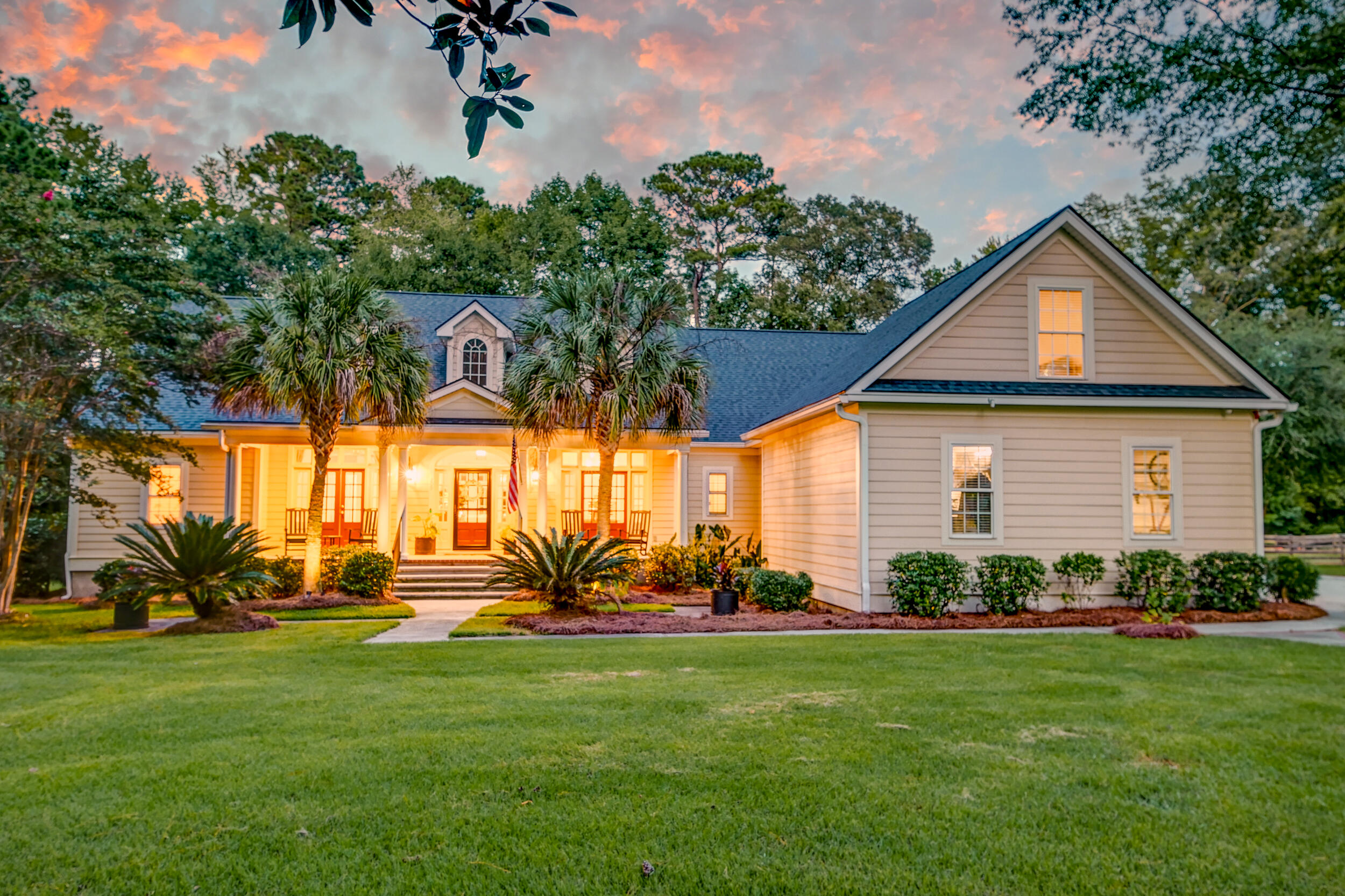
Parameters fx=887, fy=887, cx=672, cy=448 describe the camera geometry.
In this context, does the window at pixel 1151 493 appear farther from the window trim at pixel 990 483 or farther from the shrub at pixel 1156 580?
the window trim at pixel 990 483

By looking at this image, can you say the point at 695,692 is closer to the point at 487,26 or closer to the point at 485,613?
the point at 487,26

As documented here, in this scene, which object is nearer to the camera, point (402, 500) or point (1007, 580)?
point (1007, 580)

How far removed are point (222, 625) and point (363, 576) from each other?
12.0 ft

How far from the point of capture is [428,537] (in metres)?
19.4

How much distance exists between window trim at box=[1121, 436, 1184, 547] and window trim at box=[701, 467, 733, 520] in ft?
27.7

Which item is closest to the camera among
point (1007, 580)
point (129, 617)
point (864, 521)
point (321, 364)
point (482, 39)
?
point (482, 39)

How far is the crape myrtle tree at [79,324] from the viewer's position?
11.6 metres

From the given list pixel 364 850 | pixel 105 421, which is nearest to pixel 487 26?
pixel 364 850

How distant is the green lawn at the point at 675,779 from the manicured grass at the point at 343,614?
194 inches

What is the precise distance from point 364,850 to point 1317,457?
2961cm

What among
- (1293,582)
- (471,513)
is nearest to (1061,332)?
(1293,582)

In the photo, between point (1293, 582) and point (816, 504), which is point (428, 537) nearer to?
point (816, 504)

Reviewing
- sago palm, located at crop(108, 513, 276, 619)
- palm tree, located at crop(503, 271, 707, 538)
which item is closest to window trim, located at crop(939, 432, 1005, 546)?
palm tree, located at crop(503, 271, 707, 538)

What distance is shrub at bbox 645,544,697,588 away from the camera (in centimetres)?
1739
